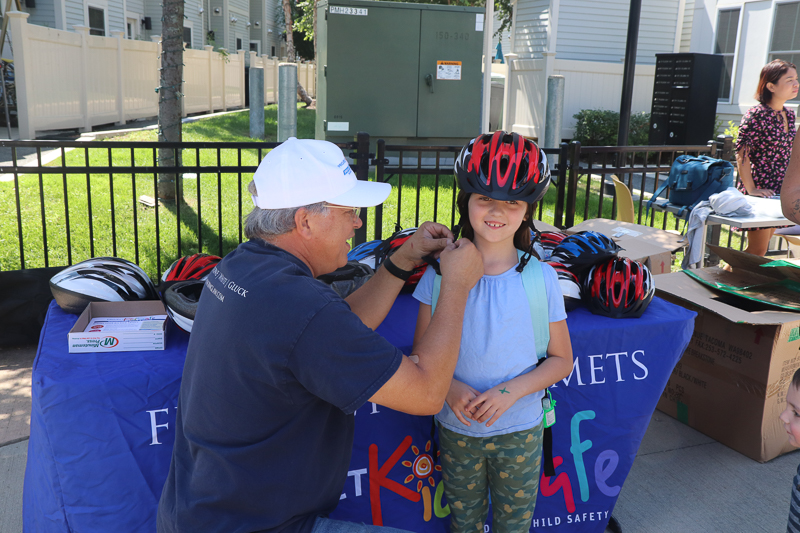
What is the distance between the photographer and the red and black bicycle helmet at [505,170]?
228cm

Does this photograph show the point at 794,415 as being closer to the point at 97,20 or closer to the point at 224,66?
the point at 97,20

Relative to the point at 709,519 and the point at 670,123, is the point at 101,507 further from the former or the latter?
the point at 670,123

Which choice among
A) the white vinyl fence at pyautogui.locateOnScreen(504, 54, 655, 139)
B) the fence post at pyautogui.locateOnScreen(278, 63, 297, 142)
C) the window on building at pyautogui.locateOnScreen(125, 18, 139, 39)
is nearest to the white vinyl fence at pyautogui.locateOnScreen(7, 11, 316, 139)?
the window on building at pyautogui.locateOnScreen(125, 18, 139, 39)

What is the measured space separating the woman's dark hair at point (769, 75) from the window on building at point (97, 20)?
2000 centimetres

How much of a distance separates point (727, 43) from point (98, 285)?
55.8 ft

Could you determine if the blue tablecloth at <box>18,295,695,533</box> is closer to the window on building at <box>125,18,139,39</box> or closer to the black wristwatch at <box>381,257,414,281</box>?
the black wristwatch at <box>381,257,414,281</box>

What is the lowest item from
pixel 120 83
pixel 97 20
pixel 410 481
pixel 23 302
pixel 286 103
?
pixel 410 481

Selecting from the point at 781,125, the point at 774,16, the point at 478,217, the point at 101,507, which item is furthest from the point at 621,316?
the point at 774,16

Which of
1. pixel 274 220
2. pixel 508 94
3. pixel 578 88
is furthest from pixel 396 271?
pixel 508 94

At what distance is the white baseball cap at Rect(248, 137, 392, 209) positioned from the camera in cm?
178

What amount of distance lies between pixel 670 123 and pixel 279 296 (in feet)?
46.3

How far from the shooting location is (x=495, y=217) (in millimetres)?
2328

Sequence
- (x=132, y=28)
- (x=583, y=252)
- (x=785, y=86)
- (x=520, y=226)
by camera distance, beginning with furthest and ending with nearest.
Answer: (x=132, y=28)
(x=785, y=86)
(x=583, y=252)
(x=520, y=226)

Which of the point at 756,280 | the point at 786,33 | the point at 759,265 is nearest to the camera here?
the point at 759,265
